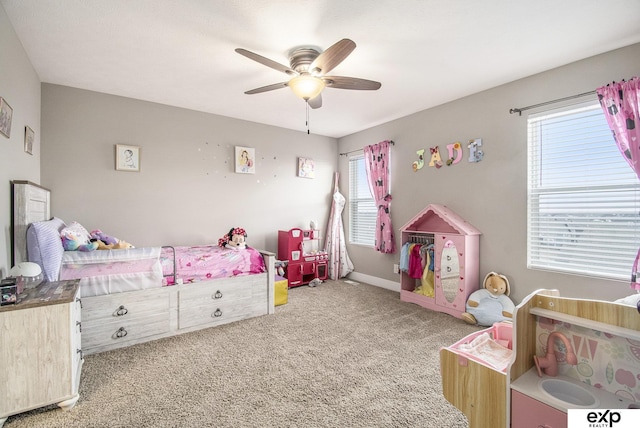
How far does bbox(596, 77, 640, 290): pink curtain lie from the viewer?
2.16m

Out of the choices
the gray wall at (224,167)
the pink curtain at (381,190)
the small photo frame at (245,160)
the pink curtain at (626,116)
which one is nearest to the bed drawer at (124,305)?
the gray wall at (224,167)

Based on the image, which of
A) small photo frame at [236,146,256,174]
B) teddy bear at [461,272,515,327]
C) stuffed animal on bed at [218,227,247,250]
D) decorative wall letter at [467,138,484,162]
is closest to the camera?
teddy bear at [461,272,515,327]

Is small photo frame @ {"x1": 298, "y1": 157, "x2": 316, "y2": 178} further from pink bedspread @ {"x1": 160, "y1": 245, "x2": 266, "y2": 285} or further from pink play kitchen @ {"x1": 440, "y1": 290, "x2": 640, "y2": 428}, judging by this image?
pink play kitchen @ {"x1": 440, "y1": 290, "x2": 640, "y2": 428}

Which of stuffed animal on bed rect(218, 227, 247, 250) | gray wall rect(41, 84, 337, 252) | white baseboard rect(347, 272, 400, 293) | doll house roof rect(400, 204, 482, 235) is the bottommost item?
white baseboard rect(347, 272, 400, 293)

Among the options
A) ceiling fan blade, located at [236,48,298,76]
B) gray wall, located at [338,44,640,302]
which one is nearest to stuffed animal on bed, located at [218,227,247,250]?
ceiling fan blade, located at [236,48,298,76]

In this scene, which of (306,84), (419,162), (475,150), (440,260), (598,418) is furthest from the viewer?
(419,162)

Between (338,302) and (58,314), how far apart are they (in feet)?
9.04

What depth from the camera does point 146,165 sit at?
3512 millimetres

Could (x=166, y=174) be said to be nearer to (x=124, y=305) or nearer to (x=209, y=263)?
(x=209, y=263)

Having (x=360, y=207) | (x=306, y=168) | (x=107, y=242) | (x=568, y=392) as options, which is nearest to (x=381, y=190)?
(x=360, y=207)

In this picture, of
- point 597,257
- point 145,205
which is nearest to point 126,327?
Result: point 145,205

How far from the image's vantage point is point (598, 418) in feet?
3.26

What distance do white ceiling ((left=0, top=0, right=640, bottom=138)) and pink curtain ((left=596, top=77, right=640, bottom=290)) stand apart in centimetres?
37

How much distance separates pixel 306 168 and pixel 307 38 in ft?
8.94
